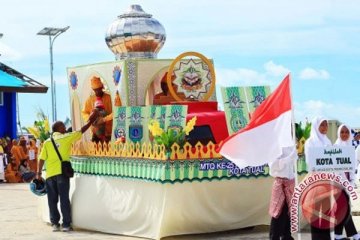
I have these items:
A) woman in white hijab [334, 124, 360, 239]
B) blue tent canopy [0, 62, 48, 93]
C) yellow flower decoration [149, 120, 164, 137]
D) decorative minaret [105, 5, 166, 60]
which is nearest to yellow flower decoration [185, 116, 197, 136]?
yellow flower decoration [149, 120, 164, 137]

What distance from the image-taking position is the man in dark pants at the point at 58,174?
10.6 m

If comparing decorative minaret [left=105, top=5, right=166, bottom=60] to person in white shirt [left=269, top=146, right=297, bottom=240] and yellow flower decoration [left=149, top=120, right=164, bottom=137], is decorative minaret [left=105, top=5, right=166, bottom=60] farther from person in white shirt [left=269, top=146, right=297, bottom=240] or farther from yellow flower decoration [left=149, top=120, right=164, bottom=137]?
→ person in white shirt [left=269, top=146, right=297, bottom=240]

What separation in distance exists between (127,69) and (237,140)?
9.31 ft

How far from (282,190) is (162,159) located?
1.63 meters

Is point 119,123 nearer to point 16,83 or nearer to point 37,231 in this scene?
point 37,231

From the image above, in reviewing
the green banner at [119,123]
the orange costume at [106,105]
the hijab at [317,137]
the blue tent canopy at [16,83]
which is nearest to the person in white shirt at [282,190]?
the hijab at [317,137]

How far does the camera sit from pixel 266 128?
7.92m

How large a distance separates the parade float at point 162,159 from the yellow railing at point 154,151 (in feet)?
0.04

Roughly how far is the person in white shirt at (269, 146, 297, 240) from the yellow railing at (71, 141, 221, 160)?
1.29 m

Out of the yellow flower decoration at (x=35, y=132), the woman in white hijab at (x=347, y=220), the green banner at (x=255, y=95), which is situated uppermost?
the green banner at (x=255, y=95)

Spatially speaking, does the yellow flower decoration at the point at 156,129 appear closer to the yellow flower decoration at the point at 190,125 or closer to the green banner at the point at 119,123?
the yellow flower decoration at the point at 190,125

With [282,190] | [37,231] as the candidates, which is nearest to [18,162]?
[37,231]

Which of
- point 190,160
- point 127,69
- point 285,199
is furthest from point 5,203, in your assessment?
point 285,199

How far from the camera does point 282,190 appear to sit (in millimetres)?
8375
